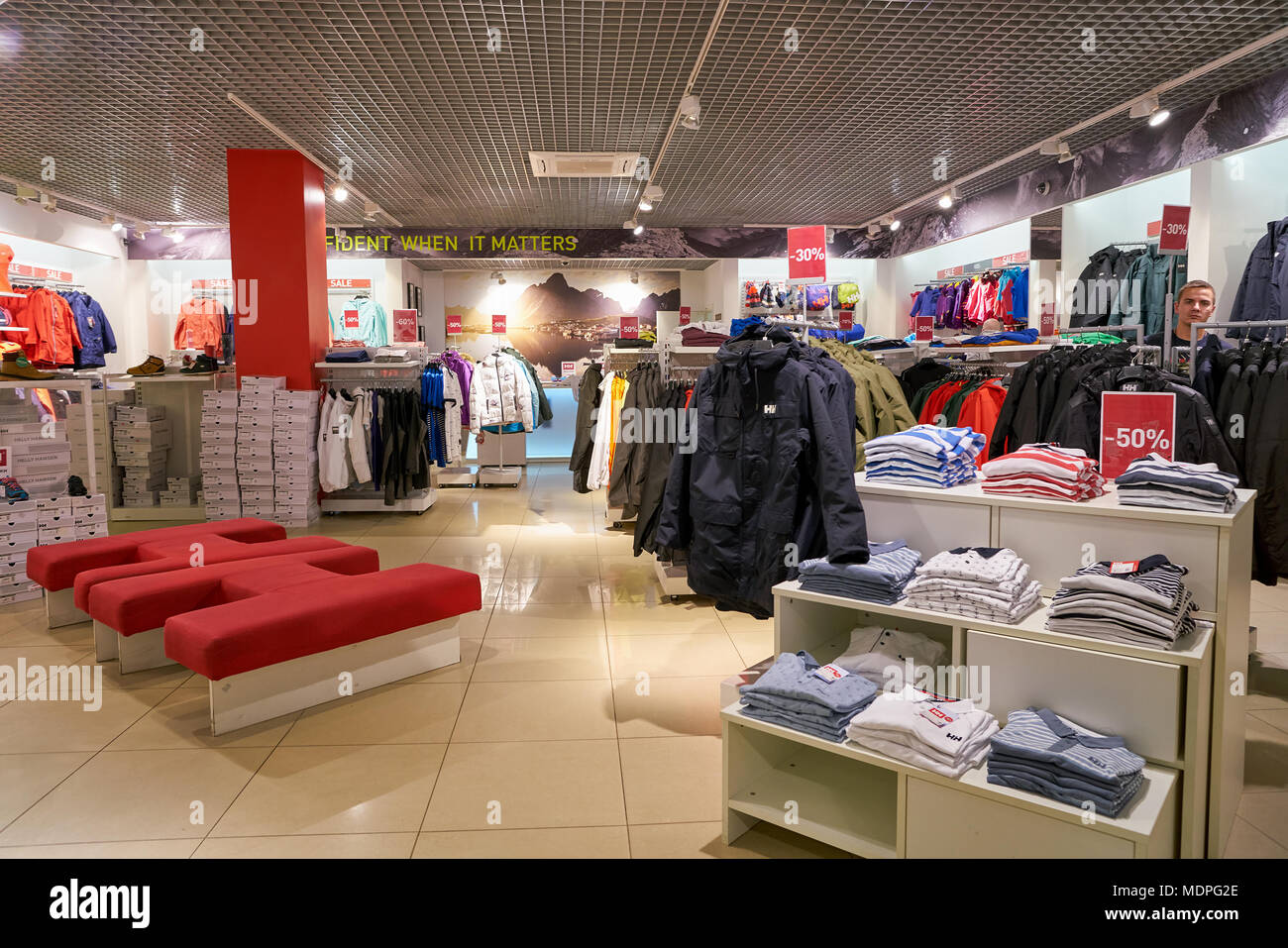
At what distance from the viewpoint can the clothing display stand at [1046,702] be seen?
2.11 m

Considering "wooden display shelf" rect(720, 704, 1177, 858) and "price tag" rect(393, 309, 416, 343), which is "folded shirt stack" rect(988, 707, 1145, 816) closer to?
"wooden display shelf" rect(720, 704, 1177, 858)

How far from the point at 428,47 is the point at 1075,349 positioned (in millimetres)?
4395

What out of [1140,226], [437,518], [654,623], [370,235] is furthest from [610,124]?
[370,235]

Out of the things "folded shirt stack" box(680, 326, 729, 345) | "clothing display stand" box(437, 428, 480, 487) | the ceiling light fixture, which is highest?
the ceiling light fixture

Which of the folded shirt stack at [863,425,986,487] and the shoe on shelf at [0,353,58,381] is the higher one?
the shoe on shelf at [0,353,58,381]

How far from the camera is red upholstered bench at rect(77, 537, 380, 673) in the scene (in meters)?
3.91

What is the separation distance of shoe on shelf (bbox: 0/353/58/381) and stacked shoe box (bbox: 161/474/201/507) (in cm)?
262

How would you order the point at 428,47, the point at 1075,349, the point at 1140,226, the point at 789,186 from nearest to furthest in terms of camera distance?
the point at 1075,349, the point at 428,47, the point at 1140,226, the point at 789,186

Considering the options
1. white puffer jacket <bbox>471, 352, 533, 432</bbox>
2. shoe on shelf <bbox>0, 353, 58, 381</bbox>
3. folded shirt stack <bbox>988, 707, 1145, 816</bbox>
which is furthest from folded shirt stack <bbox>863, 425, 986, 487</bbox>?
white puffer jacket <bbox>471, 352, 533, 432</bbox>

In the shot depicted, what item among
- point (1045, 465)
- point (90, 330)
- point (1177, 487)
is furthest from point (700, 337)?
point (90, 330)

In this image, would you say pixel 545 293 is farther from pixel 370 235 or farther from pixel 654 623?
pixel 654 623

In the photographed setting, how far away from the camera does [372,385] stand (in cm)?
855

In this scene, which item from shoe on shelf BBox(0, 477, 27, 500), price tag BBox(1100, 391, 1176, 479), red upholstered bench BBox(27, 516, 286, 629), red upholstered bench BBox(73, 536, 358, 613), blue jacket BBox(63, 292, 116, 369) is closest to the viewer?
price tag BBox(1100, 391, 1176, 479)

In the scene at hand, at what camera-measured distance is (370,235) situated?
1193cm
